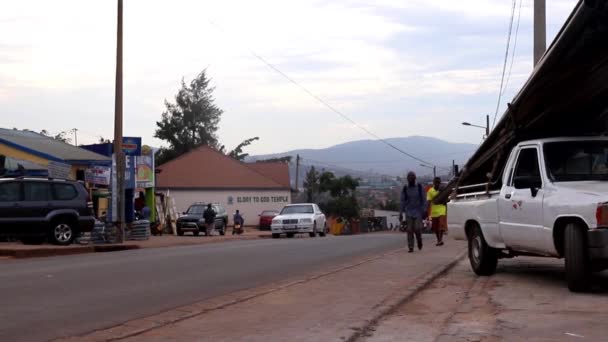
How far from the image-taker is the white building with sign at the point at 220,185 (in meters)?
65.4

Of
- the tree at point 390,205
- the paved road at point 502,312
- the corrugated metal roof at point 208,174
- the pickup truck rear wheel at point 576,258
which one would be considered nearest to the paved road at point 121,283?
the paved road at point 502,312

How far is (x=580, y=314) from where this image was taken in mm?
8156

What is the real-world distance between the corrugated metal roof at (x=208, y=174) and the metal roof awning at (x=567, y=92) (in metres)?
53.9

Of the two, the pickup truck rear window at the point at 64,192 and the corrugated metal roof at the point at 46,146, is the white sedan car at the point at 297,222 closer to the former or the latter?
the corrugated metal roof at the point at 46,146

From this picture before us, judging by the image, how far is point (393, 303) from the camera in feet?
30.1

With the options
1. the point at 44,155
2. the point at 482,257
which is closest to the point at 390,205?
the point at 44,155

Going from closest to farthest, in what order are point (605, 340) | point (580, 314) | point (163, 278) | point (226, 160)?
point (605, 340)
point (580, 314)
point (163, 278)
point (226, 160)

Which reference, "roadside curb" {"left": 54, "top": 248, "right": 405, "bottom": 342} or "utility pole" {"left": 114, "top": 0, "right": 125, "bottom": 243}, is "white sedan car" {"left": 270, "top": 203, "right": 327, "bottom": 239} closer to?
"utility pole" {"left": 114, "top": 0, "right": 125, "bottom": 243}

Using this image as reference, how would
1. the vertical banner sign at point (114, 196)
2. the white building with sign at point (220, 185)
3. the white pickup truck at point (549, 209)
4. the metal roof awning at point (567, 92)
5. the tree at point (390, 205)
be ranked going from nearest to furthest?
1. the white pickup truck at point (549, 209)
2. the metal roof awning at point (567, 92)
3. the vertical banner sign at point (114, 196)
4. the white building with sign at point (220, 185)
5. the tree at point (390, 205)

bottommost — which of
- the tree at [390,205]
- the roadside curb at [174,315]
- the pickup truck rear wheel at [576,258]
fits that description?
the roadside curb at [174,315]

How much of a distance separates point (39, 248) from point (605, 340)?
52.8ft

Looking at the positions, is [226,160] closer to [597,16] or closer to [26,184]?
[26,184]

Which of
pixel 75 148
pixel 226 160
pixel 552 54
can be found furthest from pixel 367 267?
pixel 226 160

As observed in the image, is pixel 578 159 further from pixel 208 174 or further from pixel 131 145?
pixel 208 174
